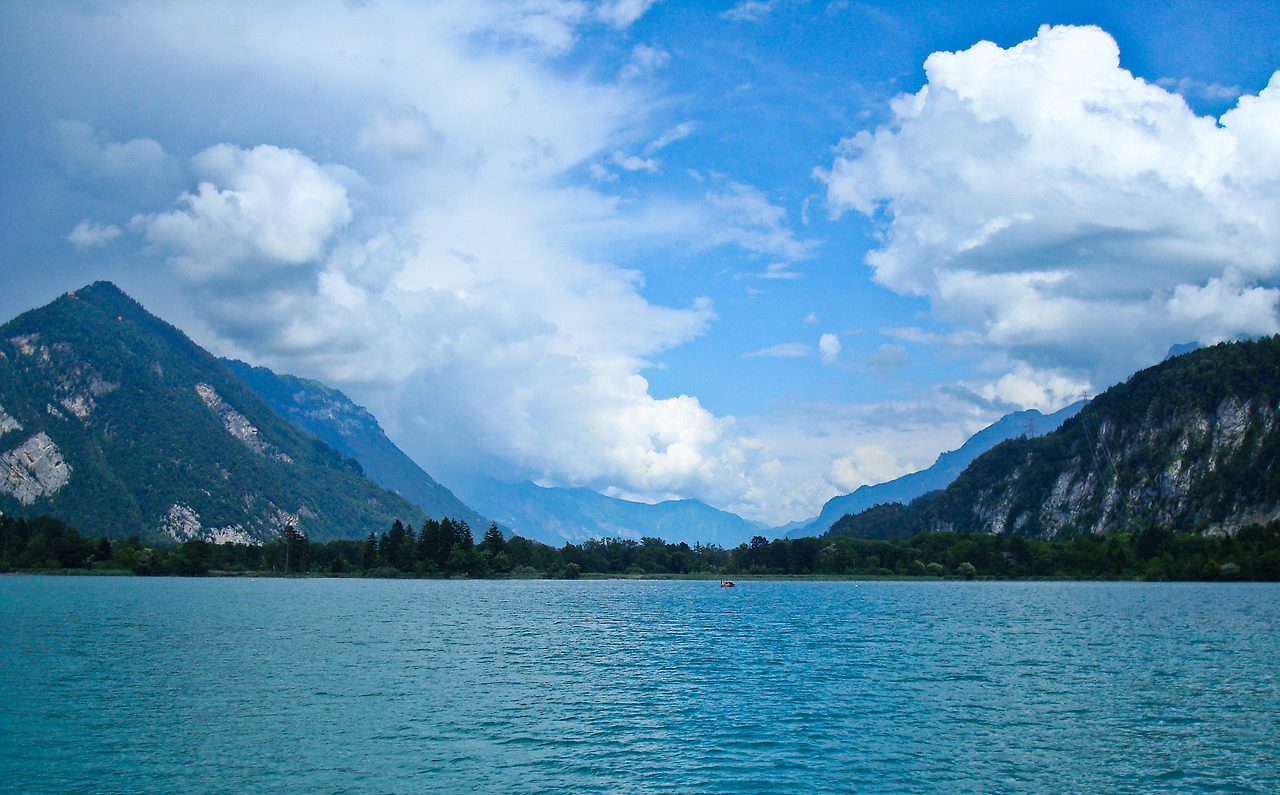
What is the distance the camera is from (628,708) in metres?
55.4

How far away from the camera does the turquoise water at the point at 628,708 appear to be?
38.5 m

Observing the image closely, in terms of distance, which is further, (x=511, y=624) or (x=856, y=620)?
(x=856, y=620)

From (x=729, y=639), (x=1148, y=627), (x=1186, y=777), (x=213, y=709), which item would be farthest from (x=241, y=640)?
(x=1148, y=627)

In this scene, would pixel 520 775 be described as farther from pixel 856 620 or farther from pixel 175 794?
pixel 856 620

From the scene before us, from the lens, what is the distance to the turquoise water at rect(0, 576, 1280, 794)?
1516 inches

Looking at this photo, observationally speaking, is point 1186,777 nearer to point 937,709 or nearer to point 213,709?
point 937,709

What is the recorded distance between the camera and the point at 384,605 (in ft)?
509

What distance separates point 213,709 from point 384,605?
107795 mm

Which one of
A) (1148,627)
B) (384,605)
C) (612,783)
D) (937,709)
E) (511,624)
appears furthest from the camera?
(384,605)

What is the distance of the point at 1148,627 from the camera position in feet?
357

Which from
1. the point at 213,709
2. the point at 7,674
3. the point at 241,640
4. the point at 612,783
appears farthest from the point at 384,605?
the point at 612,783

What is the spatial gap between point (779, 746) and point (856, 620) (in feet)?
290

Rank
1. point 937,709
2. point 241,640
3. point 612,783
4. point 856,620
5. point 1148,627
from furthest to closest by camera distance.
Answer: point 856,620, point 1148,627, point 241,640, point 937,709, point 612,783

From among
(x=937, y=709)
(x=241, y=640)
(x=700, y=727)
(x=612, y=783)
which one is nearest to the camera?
(x=612, y=783)
